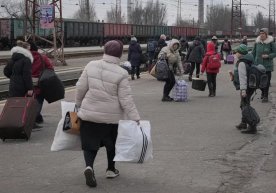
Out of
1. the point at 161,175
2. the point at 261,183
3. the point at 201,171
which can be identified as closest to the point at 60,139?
the point at 161,175

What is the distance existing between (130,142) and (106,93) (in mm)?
569

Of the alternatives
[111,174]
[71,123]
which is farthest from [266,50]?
[71,123]

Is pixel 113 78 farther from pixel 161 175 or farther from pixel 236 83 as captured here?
pixel 236 83

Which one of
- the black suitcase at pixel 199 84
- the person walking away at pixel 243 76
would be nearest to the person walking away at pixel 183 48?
the black suitcase at pixel 199 84

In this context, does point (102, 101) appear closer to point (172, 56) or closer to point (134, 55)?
point (172, 56)

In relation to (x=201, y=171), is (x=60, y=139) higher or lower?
higher

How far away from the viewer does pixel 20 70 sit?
9.19m

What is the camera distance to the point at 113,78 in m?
5.80

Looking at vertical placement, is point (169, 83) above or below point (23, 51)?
below

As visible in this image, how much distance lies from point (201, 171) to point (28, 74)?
3.73m

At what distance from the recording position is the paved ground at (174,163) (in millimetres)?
6062

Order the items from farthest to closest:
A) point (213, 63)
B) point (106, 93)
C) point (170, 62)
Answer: point (213, 63), point (170, 62), point (106, 93)

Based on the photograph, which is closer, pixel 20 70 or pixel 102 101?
pixel 102 101

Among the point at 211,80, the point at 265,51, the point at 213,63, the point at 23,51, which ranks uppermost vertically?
the point at 23,51
